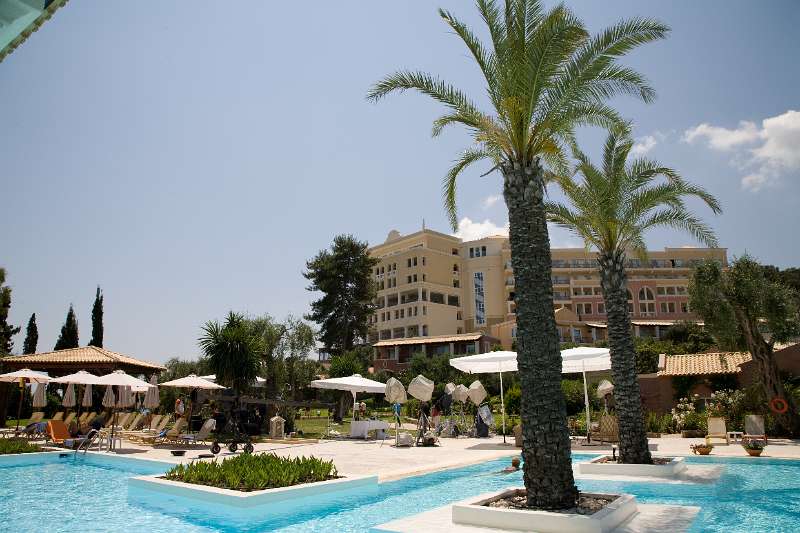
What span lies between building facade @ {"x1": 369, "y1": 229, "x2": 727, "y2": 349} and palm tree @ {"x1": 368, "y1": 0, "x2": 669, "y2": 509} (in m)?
67.2

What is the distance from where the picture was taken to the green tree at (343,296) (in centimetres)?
5619

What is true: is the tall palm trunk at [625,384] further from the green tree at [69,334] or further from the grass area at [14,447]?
the green tree at [69,334]

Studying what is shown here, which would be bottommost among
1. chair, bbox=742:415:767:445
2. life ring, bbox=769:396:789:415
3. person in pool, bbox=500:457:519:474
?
person in pool, bbox=500:457:519:474

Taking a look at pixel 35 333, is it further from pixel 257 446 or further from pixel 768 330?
pixel 768 330

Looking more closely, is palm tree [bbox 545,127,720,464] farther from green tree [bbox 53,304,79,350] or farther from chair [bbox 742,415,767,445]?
green tree [bbox 53,304,79,350]

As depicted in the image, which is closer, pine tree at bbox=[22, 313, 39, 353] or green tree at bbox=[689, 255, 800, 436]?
green tree at bbox=[689, 255, 800, 436]

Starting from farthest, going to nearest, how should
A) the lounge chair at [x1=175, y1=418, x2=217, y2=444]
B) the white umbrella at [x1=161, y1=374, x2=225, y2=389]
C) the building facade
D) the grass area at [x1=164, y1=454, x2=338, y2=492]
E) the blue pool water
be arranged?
the building facade, the white umbrella at [x1=161, y1=374, x2=225, y2=389], the lounge chair at [x1=175, y1=418, x2=217, y2=444], the grass area at [x1=164, y1=454, x2=338, y2=492], the blue pool water

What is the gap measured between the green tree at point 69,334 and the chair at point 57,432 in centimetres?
3452

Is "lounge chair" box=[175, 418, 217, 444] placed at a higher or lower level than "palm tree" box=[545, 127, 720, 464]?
lower

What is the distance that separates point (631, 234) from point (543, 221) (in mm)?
6795

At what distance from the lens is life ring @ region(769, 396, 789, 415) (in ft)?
67.2

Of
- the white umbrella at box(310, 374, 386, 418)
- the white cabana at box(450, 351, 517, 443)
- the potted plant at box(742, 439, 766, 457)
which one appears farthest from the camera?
the white umbrella at box(310, 374, 386, 418)

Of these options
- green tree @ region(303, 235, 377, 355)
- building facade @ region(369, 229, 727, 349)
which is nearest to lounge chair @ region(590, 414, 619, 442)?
green tree @ region(303, 235, 377, 355)

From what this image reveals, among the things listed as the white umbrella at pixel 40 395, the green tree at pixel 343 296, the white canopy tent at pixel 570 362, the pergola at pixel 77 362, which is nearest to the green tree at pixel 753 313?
the white canopy tent at pixel 570 362
